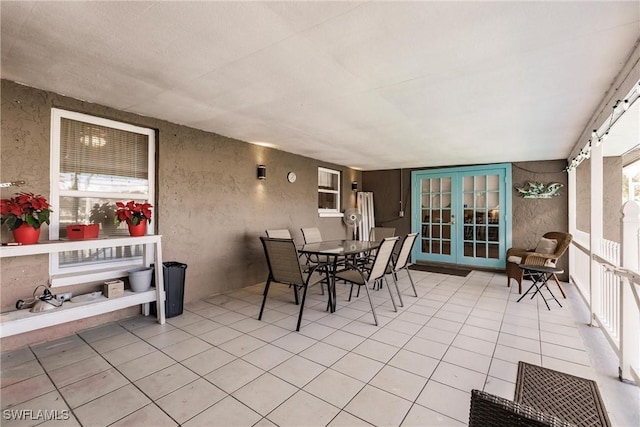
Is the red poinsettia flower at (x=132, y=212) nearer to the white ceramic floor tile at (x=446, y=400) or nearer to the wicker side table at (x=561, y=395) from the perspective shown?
the white ceramic floor tile at (x=446, y=400)

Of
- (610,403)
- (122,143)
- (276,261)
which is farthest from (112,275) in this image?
(610,403)

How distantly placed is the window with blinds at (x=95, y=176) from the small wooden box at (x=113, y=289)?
1.02ft

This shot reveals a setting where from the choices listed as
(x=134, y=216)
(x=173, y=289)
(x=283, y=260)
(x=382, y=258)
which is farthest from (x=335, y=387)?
(x=134, y=216)

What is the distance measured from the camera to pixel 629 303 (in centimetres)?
229

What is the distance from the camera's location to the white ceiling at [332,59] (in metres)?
1.59

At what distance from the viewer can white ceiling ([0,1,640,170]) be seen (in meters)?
1.59

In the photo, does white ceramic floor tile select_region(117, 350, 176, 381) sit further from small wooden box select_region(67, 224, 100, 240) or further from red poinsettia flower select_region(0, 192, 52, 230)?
red poinsettia flower select_region(0, 192, 52, 230)

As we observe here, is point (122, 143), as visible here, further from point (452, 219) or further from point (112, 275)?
point (452, 219)

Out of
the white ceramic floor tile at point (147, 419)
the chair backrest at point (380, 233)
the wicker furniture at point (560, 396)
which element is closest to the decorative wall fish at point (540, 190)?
the chair backrest at point (380, 233)

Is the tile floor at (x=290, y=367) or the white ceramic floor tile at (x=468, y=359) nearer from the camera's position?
the tile floor at (x=290, y=367)

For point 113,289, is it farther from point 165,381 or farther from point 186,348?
point 165,381

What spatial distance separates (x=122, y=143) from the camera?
3400mm

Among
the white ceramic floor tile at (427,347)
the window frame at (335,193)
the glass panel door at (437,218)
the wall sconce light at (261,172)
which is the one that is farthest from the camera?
the glass panel door at (437,218)

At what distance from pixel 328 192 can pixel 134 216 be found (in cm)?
433
